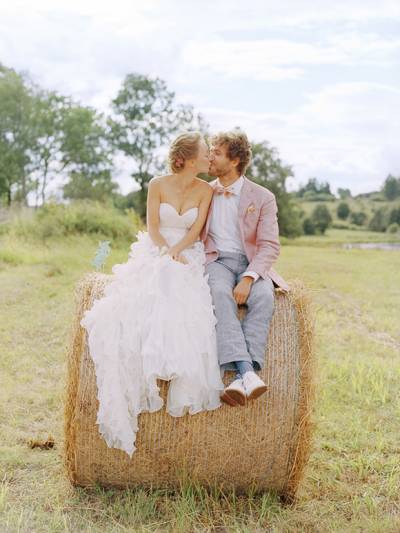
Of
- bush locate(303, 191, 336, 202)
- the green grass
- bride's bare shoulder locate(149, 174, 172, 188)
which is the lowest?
the green grass

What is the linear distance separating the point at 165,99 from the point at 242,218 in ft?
114

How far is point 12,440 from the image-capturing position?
4578 millimetres

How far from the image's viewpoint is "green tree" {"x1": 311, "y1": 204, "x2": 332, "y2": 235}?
122 ft

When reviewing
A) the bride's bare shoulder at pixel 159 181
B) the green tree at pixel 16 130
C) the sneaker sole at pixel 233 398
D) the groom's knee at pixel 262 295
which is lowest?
the sneaker sole at pixel 233 398

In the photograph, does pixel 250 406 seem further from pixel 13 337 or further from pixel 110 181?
pixel 110 181

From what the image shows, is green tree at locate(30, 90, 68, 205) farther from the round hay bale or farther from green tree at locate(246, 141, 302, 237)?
the round hay bale

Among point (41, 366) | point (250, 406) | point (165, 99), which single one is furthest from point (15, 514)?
point (165, 99)

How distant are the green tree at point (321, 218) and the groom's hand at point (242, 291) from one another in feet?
111

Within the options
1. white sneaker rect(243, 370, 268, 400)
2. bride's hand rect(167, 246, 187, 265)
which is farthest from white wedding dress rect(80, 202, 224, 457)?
bride's hand rect(167, 246, 187, 265)

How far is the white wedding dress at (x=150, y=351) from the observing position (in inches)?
139

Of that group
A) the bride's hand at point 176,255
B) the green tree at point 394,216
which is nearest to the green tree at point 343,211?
the green tree at point 394,216

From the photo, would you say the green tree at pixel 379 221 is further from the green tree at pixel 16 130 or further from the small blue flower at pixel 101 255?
the small blue flower at pixel 101 255

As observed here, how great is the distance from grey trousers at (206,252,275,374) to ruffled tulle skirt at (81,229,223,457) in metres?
0.06

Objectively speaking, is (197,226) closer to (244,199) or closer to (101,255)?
(244,199)
